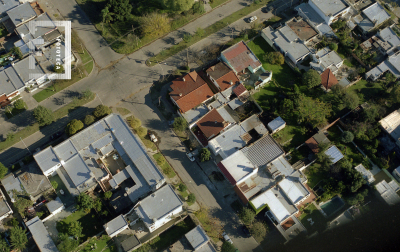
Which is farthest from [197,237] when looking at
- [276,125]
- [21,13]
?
[21,13]

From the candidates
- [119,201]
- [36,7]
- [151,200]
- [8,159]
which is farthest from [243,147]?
[36,7]

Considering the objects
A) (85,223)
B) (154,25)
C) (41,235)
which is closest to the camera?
(41,235)

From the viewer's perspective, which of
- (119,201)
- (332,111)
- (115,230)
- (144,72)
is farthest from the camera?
(144,72)

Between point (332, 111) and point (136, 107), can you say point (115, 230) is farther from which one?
point (332, 111)

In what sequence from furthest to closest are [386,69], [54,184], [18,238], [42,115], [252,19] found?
[252,19], [386,69], [42,115], [54,184], [18,238]

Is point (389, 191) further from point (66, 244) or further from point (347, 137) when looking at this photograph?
point (66, 244)

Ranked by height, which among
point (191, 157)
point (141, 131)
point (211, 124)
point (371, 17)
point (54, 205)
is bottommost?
point (191, 157)

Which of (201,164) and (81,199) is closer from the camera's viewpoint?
(81,199)
